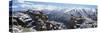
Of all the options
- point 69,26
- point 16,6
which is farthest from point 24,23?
point 69,26

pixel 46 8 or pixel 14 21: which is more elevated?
pixel 46 8

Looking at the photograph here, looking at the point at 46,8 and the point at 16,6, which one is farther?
the point at 46,8

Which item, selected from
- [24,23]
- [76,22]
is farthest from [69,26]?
[24,23]

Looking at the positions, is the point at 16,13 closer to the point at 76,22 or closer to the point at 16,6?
the point at 16,6

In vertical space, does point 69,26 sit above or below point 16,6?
below
